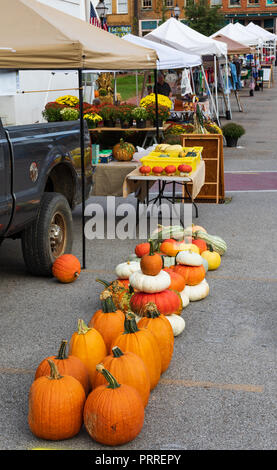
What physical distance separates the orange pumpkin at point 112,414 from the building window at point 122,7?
76.4 metres

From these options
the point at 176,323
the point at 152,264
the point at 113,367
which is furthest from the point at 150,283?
the point at 113,367

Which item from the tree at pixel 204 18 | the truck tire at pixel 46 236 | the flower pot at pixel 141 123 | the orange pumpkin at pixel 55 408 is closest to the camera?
the orange pumpkin at pixel 55 408

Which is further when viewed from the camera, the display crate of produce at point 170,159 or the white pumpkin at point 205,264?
the display crate of produce at point 170,159

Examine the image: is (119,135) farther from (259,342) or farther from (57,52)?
(259,342)

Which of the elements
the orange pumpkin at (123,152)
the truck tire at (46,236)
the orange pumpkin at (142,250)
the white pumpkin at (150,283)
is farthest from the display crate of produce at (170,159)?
the white pumpkin at (150,283)

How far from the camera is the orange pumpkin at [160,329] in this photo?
15.0ft

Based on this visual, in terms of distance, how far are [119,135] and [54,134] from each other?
3.74 meters

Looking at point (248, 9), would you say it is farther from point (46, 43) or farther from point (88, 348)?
point (88, 348)

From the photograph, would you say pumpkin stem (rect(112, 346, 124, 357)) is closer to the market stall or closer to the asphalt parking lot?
the asphalt parking lot

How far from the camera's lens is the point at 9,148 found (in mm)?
5816

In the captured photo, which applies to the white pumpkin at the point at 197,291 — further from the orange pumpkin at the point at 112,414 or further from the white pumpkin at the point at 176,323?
the orange pumpkin at the point at 112,414

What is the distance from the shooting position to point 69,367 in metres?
4.04

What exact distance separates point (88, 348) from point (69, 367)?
33 cm

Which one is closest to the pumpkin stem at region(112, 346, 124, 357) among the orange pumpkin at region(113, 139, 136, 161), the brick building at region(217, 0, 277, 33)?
the orange pumpkin at region(113, 139, 136, 161)
